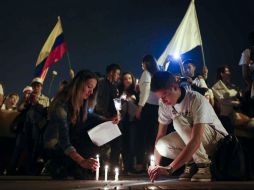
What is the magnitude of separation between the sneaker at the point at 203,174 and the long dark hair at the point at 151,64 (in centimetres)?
219

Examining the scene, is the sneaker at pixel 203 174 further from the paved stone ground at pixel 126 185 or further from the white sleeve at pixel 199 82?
the white sleeve at pixel 199 82

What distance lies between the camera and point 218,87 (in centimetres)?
686

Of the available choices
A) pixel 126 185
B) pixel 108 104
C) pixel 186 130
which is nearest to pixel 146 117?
pixel 108 104

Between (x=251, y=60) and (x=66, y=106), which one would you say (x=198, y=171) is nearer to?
(x=66, y=106)

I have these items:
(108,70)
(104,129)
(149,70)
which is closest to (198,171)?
(104,129)

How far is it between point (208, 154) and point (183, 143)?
1.03 ft

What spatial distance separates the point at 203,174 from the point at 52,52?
5.94m

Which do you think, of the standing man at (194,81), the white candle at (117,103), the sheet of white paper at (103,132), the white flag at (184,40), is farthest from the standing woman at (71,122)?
the white flag at (184,40)

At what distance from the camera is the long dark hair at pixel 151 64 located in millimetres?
6209

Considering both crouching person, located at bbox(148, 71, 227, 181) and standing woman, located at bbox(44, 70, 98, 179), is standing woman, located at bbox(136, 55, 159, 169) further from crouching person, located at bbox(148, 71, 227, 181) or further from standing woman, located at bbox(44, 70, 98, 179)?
crouching person, located at bbox(148, 71, 227, 181)

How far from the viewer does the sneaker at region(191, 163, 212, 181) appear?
4.29m

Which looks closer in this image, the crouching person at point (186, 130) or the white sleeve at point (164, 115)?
the crouching person at point (186, 130)

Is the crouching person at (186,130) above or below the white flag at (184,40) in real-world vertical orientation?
below

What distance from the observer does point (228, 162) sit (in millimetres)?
4438
